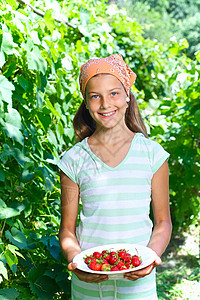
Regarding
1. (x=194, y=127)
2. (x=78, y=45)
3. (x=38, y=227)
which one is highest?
(x=78, y=45)

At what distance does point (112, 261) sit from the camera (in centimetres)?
121

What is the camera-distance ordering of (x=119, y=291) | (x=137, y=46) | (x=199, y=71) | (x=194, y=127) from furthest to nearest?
(x=137, y=46), (x=194, y=127), (x=199, y=71), (x=119, y=291)

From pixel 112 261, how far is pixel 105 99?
0.48 metres

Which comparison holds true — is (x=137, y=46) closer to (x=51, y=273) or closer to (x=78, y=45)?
(x=78, y=45)

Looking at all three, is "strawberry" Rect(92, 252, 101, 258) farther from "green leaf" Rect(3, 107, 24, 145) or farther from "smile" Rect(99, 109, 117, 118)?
"green leaf" Rect(3, 107, 24, 145)

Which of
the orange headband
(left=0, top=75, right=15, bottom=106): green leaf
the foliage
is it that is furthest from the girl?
the foliage

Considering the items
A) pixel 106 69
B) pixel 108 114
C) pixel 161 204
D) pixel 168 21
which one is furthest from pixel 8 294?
pixel 168 21

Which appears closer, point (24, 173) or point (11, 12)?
point (11, 12)

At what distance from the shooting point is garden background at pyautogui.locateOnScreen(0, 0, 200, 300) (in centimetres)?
173

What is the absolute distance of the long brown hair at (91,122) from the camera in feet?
5.03

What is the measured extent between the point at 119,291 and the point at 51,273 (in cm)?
58

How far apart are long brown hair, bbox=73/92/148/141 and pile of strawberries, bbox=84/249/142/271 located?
1.53ft

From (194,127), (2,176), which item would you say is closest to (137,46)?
(194,127)

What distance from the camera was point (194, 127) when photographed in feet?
9.81
